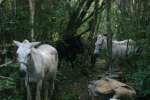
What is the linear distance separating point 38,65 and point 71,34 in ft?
15.8

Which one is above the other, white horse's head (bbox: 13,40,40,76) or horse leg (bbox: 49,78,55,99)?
white horse's head (bbox: 13,40,40,76)

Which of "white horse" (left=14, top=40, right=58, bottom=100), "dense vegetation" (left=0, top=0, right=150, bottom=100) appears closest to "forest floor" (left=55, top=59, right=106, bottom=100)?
"dense vegetation" (left=0, top=0, right=150, bottom=100)

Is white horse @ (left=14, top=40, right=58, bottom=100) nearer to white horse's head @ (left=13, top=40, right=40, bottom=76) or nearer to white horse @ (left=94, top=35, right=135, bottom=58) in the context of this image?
white horse's head @ (left=13, top=40, right=40, bottom=76)

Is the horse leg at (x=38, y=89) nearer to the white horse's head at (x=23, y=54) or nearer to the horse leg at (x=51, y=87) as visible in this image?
the white horse's head at (x=23, y=54)

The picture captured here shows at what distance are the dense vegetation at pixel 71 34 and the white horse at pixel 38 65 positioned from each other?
0.40m

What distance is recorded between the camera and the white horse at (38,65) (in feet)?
31.3

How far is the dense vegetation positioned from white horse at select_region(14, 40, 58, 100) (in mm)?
404

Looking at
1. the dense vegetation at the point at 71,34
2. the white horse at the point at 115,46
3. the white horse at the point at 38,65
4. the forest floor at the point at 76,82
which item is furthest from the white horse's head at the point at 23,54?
the white horse at the point at 115,46

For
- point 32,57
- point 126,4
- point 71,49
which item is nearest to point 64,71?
point 71,49

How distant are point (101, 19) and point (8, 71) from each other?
6.33m

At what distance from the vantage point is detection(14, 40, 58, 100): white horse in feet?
31.3

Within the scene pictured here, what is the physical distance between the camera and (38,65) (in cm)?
1034

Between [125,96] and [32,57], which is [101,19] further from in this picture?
[125,96]

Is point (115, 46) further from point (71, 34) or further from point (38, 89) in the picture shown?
point (38, 89)
